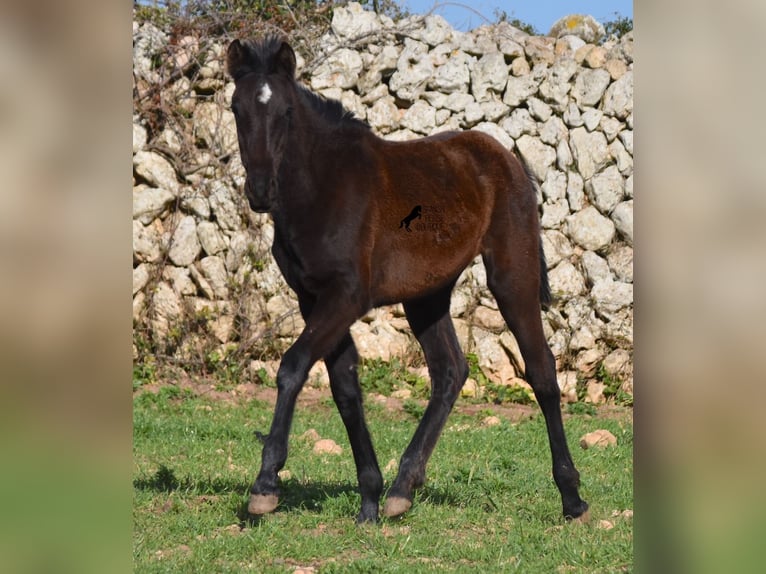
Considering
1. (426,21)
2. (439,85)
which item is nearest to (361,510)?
(439,85)

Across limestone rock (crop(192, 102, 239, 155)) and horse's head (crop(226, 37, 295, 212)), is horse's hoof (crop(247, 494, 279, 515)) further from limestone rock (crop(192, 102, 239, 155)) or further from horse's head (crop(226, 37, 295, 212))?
limestone rock (crop(192, 102, 239, 155))

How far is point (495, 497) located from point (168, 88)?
6721mm

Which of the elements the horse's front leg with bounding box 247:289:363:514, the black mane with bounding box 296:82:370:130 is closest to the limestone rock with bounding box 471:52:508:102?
the black mane with bounding box 296:82:370:130

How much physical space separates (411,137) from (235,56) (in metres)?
5.59

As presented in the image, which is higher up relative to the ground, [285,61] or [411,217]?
[285,61]

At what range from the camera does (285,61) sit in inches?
177

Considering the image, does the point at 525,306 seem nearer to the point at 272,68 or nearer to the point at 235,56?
the point at 272,68

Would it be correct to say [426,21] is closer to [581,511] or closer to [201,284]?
[201,284]

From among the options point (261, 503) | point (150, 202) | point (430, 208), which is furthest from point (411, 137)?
point (261, 503)

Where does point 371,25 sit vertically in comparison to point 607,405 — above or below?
above

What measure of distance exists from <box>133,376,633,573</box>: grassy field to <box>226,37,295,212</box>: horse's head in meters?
1.64

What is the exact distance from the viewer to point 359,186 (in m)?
4.75

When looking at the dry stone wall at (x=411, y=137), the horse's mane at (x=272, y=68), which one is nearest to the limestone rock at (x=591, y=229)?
the dry stone wall at (x=411, y=137)

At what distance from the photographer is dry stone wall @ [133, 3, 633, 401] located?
9555 mm
